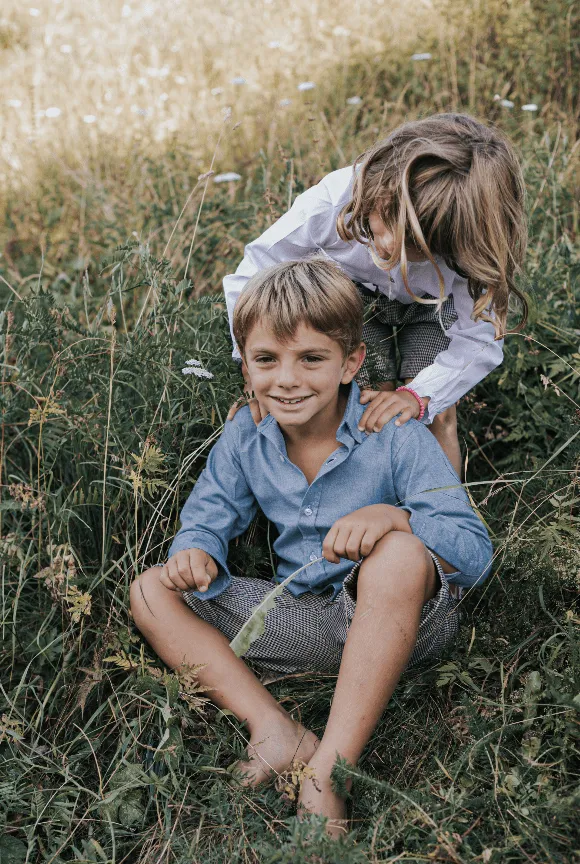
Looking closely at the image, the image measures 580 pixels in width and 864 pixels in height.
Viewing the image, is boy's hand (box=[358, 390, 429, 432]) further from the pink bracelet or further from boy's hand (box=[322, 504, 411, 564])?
boy's hand (box=[322, 504, 411, 564])

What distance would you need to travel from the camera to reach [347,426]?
2232 mm

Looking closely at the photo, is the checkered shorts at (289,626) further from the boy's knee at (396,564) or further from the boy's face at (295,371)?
the boy's face at (295,371)

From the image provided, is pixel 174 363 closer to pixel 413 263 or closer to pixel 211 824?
pixel 413 263

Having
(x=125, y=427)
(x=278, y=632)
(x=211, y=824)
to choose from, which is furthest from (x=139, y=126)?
(x=211, y=824)

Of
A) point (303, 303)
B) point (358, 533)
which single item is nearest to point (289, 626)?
point (358, 533)

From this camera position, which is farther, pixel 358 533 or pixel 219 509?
pixel 219 509

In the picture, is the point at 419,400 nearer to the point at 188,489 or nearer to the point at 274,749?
the point at 188,489

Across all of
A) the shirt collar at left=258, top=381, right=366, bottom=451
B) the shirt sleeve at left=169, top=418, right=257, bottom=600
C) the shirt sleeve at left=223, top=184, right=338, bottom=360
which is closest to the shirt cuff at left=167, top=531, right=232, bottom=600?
the shirt sleeve at left=169, top=418, right=257, bottom=600

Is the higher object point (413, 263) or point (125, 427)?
point (413, 263)

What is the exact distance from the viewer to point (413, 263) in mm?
2428

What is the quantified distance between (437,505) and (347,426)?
0.34 m

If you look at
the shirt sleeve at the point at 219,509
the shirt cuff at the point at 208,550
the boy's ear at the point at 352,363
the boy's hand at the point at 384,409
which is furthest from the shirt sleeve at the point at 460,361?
the shirt cuff at the point at 208,550

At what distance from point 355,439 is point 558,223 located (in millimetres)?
1681

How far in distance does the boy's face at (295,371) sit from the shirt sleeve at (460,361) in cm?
38
